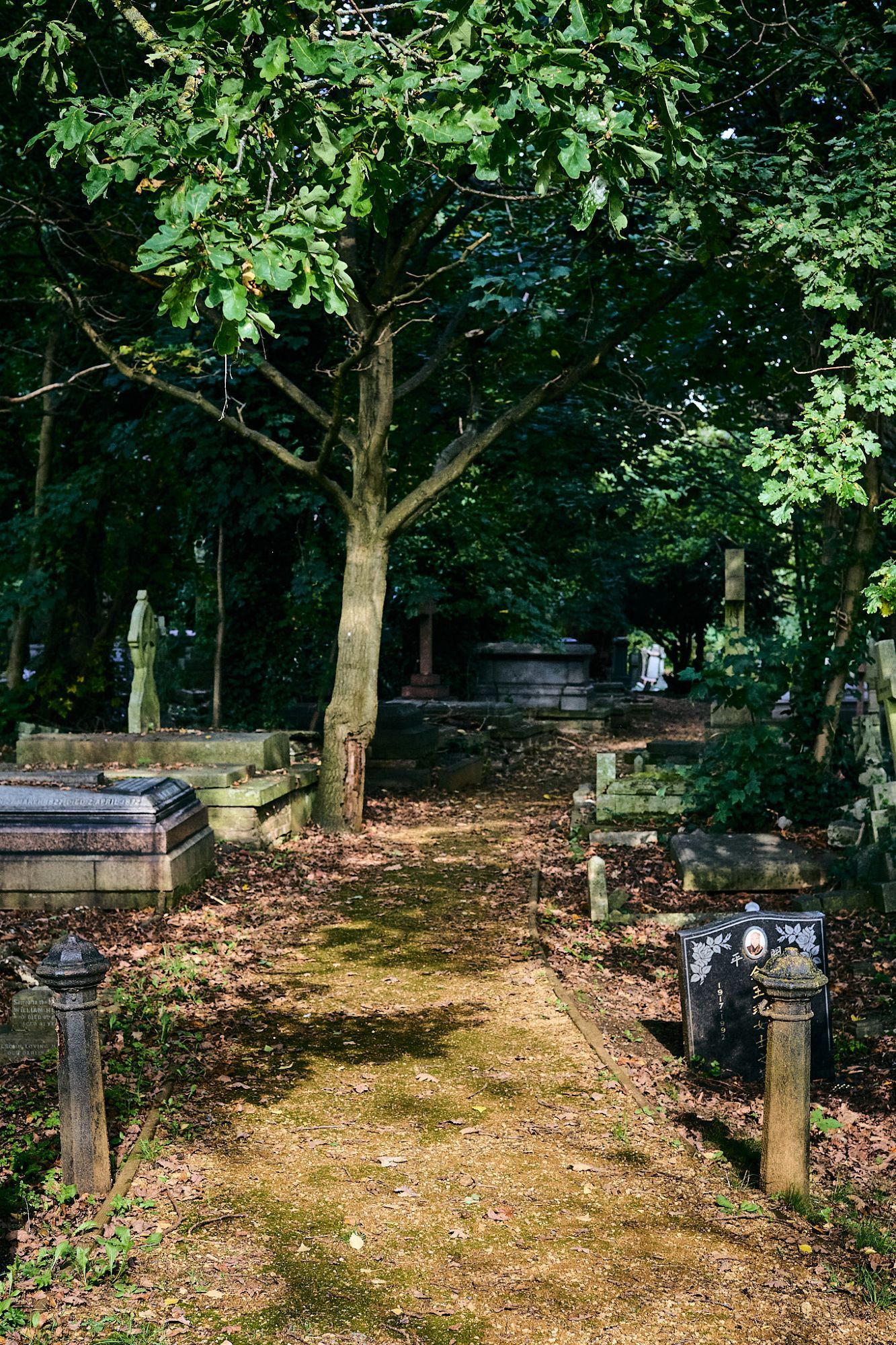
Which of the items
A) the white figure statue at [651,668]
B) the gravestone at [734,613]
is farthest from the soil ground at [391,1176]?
the white figure statue at [651,668]

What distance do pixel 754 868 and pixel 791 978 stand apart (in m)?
4.59

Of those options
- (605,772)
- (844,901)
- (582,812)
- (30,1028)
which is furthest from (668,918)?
(30,1028)

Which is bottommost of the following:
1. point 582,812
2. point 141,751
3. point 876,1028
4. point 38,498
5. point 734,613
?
point 876,1028

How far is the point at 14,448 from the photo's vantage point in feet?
60.0

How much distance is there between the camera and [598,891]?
8.53m

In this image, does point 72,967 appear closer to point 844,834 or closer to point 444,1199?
point 444,1199

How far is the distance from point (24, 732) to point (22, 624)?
2.40 metres

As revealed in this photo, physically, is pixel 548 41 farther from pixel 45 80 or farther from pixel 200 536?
pixel 200 536


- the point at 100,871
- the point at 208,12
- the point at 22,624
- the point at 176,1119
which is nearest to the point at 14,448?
the point at 22,624

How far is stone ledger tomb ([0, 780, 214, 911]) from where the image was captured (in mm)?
8203

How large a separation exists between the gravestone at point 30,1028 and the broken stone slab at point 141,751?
213 inches

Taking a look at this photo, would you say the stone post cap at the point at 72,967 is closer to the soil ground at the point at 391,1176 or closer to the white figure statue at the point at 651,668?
the soil ground at the point at 391,1176

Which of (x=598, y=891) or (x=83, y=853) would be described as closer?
(x=83, y=853)

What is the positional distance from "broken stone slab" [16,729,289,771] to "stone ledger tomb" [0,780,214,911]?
9.43ft
